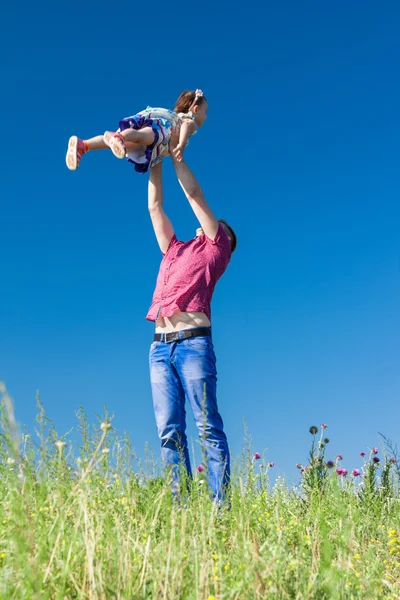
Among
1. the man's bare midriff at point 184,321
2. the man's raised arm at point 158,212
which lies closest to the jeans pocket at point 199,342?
the man's bare midriff at point 184,321

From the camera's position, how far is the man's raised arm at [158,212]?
6.59 m

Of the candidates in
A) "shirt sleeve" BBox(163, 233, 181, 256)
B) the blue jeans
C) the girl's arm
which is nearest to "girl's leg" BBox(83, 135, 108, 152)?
the girl's arm

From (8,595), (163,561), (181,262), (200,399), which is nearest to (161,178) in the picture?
(181,262)

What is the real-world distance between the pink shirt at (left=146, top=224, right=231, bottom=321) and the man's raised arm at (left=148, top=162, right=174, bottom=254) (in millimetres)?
228

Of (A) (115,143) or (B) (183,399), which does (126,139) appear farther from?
(B) (183,399)

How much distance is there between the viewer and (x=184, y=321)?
593cm

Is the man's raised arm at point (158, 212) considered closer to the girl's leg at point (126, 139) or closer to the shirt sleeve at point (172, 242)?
the shirt sleeve at point (172, 242)

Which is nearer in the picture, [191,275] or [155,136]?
[191,275]

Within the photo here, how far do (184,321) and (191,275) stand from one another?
0.44 m

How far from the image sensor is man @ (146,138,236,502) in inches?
225

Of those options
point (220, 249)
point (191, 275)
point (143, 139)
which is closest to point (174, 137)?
point (143, 139)

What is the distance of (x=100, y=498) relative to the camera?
14.5 ft

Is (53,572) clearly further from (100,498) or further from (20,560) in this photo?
(100,498)

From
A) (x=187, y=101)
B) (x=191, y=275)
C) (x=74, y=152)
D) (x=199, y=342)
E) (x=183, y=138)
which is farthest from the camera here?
(x=187, y=101)
